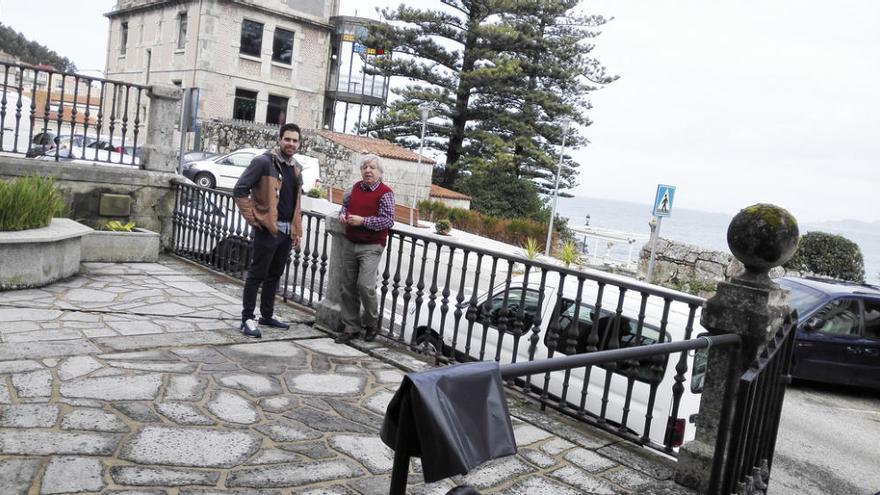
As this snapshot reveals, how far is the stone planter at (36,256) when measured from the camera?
7.16m

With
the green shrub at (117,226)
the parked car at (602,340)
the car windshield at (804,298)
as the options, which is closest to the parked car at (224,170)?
the green shrub at (117,226)

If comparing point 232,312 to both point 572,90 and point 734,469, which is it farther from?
point 572,90

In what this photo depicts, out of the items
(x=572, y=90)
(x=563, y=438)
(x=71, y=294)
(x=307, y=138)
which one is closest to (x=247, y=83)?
(x=307, y=138)

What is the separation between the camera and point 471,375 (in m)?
1.87

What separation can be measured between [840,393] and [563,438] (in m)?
8.01

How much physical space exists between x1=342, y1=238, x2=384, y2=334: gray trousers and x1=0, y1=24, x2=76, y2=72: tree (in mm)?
80687

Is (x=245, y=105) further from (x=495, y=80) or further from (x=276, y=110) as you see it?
(x=495, y=80)

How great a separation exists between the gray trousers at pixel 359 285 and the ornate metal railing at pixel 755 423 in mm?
3441

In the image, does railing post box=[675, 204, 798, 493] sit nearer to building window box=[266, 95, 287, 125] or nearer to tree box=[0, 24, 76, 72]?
building window box=[266, 95, 287, 125]

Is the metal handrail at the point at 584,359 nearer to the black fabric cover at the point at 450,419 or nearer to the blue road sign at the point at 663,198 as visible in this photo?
the black fabric cover at the point at 450,419

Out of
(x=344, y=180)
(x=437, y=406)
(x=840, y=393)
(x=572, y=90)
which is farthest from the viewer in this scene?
(x=572, y=90)

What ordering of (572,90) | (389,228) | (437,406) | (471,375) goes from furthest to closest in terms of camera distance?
(572,90), (389,228), (471,375), (437,406)

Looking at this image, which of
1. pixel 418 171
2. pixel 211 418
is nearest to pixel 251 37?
pixel 418 171

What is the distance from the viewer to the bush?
1878 centimetres
